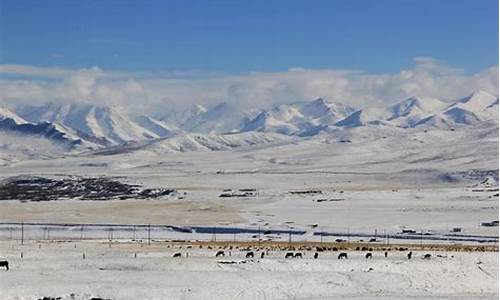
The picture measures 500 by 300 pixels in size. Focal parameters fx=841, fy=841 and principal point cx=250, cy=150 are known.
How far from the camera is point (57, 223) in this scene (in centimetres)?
9862

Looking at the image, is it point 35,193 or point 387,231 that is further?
point 35,193

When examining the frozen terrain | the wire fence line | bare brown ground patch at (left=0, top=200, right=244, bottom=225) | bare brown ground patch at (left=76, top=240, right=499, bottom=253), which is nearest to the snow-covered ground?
the frozen terrain

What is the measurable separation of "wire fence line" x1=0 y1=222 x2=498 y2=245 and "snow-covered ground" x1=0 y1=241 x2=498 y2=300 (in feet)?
77.2

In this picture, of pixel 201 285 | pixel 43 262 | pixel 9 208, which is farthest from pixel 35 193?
pixel 201 285

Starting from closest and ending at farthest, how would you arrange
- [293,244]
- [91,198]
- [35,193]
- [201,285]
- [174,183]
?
1. [201,285]
2. [293,244]
3. [91,198]
4. [35,193]
5. [174,183]

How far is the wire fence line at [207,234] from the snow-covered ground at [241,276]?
23.5 m

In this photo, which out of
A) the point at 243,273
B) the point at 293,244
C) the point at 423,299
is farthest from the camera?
the point at 293,244

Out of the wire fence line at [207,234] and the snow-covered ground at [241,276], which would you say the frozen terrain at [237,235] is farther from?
the wire fence line at [207,234]

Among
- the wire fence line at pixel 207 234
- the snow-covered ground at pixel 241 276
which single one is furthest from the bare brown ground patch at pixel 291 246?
the snow-covered ground at pixel 241 276

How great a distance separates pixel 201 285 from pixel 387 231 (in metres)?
52.7

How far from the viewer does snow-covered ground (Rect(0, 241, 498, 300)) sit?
128 ft

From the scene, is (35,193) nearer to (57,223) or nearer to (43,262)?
(57,223)

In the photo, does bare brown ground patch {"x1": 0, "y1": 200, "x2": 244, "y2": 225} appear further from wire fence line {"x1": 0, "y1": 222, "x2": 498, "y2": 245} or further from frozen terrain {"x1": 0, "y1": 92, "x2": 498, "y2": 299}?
wire fence line {"x1": 0, "y1": 222, "x2": 498, "y2": 245}

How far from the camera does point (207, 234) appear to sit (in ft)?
284
